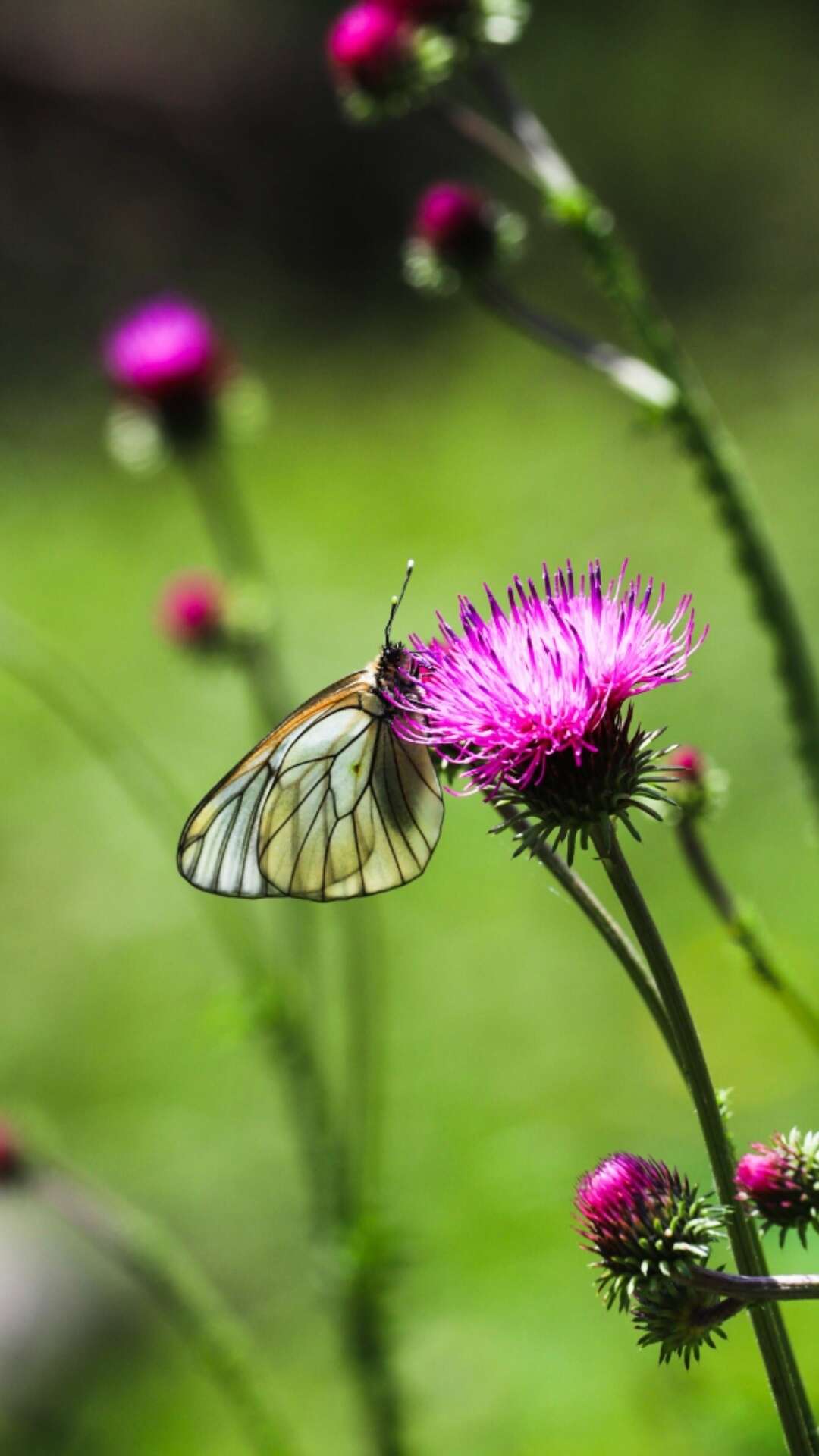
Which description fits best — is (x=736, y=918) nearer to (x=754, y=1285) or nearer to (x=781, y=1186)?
(x=781, y=1186)

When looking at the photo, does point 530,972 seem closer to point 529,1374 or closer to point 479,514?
point 529,1374

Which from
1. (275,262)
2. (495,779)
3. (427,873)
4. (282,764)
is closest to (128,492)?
(275,262)

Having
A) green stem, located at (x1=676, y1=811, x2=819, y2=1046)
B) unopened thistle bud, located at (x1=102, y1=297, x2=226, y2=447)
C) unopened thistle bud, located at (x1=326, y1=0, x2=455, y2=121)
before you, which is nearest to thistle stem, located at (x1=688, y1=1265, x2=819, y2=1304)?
green stem, located at (x1=676, y1=811, x2=819, y2=1046)

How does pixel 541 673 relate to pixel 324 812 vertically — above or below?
below

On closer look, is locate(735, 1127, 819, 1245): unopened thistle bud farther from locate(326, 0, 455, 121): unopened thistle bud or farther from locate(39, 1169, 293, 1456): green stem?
locate(326, 0, 455, 121): unopened thistle bud

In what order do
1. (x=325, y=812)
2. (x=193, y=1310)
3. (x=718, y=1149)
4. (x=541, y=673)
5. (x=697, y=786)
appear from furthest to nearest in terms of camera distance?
(x=193, y=1310)
(x=325, y=812)
(x=697, y=786)
(x=541, y=673)
(x=718, y=1149)

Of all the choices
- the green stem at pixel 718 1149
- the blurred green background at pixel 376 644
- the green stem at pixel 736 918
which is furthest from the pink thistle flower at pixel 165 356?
the green stem at pixel 718 1149

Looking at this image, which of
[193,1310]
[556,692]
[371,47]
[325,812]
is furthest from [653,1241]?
[371,47]
